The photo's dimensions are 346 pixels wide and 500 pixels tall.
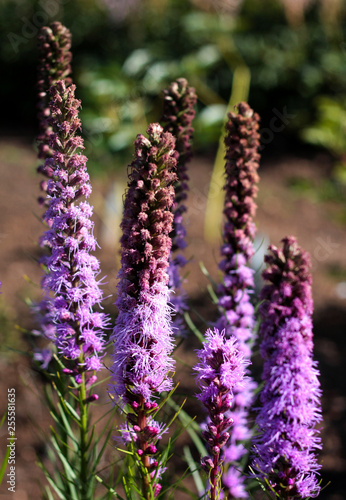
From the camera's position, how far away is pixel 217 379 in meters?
1.56

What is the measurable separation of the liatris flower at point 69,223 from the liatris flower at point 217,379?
1.17 ft

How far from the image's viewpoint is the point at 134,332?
162cm

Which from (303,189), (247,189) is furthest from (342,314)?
(247,189)

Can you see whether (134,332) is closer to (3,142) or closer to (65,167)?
(65,167)

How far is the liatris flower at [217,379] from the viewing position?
154 centimetres

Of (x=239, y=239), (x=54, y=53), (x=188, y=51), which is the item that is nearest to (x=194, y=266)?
(x=239, y=239)

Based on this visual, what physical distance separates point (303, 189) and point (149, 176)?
5565mm

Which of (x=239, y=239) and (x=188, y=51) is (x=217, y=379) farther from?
(x=188, y=51)

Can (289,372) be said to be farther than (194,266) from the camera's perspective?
No

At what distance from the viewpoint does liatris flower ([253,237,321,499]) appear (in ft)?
5.33

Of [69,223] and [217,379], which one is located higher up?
[69,223]

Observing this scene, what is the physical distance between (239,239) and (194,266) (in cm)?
439

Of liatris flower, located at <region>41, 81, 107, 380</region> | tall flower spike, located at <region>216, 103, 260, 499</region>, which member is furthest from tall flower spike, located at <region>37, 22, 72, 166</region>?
tall flower spike, located at <region>216, 103, 260, 499</region>

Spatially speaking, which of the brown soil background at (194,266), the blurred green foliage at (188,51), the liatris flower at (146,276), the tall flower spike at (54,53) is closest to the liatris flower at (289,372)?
the liatris flower at (146,276)
